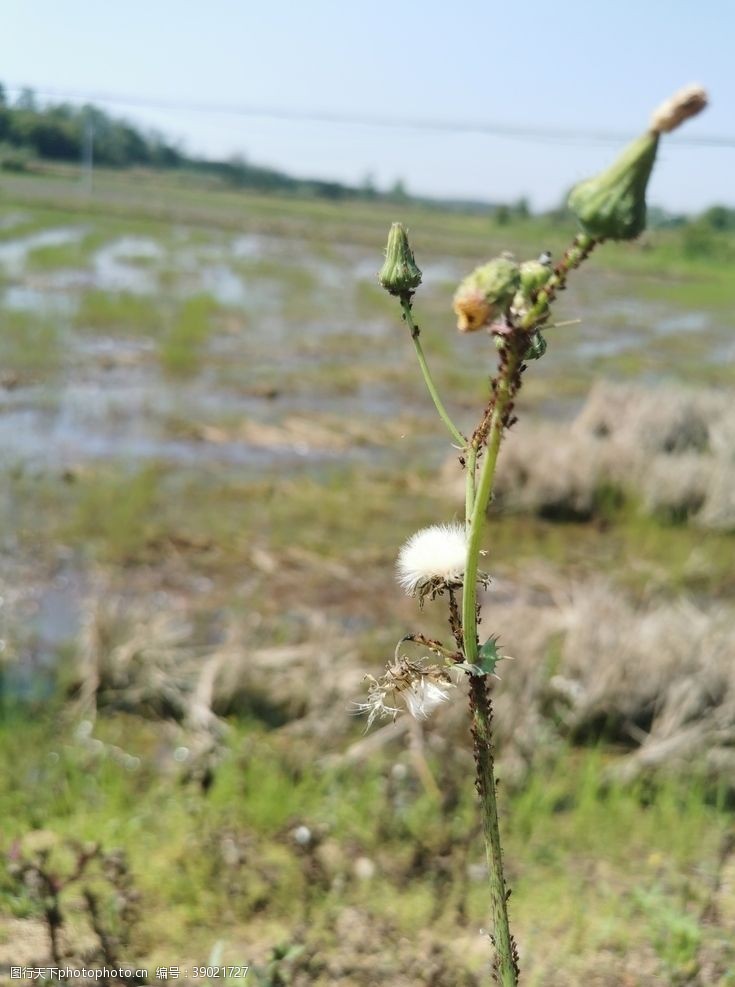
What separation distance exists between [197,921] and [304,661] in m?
1.45

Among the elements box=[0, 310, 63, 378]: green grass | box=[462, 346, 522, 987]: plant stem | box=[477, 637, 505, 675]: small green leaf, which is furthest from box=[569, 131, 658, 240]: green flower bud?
box=[0, 310, 63, 378]: green grass

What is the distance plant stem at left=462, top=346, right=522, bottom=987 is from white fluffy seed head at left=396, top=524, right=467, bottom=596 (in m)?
0.06

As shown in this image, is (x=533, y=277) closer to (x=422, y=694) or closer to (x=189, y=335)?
(x=422, y=694)

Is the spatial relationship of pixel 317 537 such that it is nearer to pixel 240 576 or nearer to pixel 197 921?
pixel 240 576

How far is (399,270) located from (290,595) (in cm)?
533

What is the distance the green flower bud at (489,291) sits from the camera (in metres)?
0.74

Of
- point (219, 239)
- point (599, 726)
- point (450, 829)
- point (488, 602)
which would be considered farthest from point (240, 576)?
point (219, 239)

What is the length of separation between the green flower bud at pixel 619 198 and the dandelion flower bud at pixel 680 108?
19 mm

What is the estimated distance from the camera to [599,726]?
13.6ft

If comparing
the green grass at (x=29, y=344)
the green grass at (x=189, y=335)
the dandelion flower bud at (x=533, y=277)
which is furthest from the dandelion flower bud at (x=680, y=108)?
the green grass at (x=189, y=335)

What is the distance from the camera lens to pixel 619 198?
0.71 m

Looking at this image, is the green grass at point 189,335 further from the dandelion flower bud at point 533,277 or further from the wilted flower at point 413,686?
the dandelion flower bud at point 533,277

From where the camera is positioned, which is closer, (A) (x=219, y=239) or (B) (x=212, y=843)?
(B) (x=212, y=843)

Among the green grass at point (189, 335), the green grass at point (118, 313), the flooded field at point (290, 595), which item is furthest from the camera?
the green grass at point (118, 313)
